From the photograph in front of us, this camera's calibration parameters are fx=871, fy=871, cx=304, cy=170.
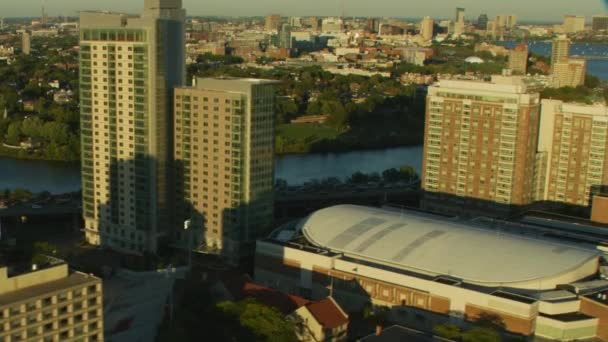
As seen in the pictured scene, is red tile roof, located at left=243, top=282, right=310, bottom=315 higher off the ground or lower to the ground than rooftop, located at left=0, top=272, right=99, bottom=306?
lower

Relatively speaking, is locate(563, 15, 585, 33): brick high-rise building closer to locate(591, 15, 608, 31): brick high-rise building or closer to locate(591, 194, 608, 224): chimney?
locate(591, 15, 608, 31): brick high-rise building

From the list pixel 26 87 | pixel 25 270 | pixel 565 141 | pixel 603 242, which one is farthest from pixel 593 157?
pixel 26 87

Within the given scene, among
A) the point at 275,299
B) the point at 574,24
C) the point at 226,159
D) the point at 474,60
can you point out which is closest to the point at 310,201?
the point at 226,159

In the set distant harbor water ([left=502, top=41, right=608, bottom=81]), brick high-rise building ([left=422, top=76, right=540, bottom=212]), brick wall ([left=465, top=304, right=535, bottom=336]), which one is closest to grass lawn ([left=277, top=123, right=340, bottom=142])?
brick high-rise building ([left=422, top=76, right=540, bottom=212])

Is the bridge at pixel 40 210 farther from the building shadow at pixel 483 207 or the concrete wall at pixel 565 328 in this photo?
the concrete wall at pixel 565 328

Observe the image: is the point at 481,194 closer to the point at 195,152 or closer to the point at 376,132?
the point at 195,152

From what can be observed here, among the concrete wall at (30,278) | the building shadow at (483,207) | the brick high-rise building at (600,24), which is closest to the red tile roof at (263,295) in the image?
the concrete wall at (30,278)

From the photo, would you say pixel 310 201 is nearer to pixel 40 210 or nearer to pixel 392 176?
pixel 392 176
